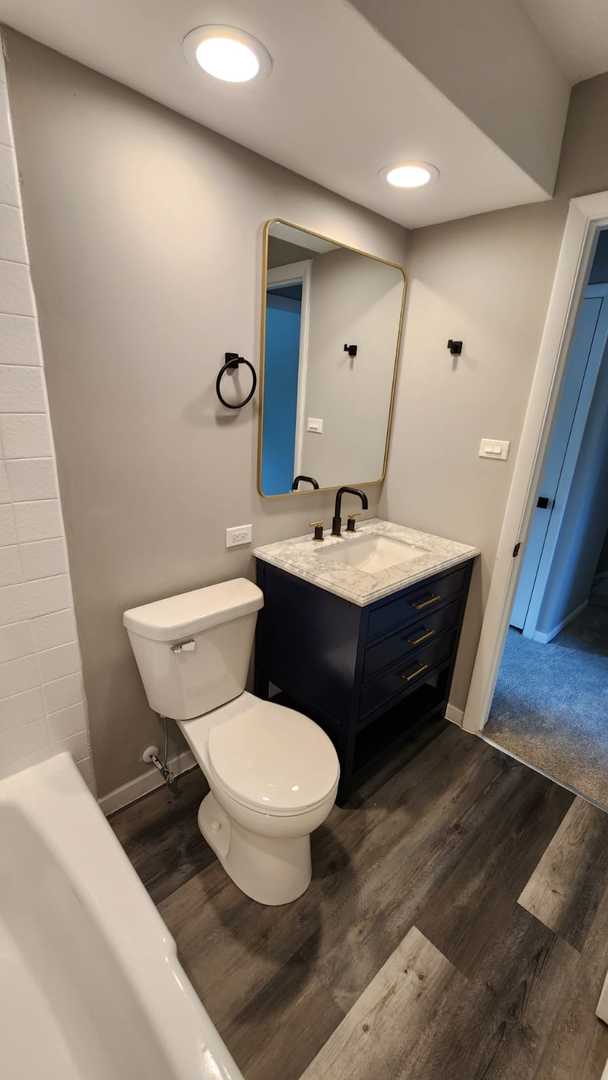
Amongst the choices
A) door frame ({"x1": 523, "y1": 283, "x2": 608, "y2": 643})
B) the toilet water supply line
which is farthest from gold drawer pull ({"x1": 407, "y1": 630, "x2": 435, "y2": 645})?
door frame ({"x1": 523, "y1": 283, "x2": 608, "y2": 643})

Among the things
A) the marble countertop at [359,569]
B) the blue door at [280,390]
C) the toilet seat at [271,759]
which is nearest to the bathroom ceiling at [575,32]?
the blue door at [280,390]

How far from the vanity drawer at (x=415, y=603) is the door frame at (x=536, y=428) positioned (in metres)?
0.18

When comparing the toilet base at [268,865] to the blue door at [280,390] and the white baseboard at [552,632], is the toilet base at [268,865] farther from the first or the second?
the white baseboard at [552,632]

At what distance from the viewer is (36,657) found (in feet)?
4.28

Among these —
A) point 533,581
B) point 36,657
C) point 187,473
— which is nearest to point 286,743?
point 36,657

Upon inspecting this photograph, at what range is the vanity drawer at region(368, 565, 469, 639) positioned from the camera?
159 centimetres

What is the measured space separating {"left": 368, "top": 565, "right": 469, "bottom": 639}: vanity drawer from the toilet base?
0.68 m

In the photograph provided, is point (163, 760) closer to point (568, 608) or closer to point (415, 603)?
point (415, 603)

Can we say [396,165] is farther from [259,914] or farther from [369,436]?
[259,914]

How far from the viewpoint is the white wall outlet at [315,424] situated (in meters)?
1.91

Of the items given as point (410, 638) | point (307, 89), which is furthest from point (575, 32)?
point (410, 638)

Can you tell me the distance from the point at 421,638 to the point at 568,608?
205 cm

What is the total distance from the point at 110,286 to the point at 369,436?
4.15 ft

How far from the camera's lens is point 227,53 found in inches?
40.6
